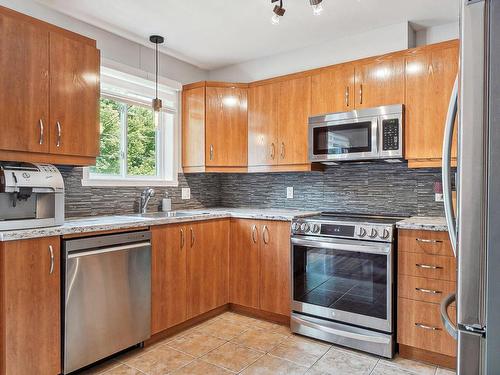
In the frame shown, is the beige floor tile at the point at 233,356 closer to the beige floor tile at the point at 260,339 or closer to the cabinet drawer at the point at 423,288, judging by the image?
the beige floor tile at the point at 260,339

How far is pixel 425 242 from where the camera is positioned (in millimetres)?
2348

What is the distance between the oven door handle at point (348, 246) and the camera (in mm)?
2457

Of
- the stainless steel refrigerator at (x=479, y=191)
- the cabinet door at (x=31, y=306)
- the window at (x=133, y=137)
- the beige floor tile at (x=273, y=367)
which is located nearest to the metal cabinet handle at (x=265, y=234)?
the beige floor tile at (x=273, y=367)

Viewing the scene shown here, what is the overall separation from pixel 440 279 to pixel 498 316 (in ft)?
5.11

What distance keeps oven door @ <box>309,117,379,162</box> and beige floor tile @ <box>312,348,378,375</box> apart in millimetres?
1454

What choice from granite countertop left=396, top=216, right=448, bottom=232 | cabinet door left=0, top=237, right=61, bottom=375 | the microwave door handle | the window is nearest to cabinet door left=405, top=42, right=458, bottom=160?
granite countertop left=396, top=216, right=448, bottom=232

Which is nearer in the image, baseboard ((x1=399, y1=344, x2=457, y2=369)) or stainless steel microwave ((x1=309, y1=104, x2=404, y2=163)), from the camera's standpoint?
baseboard ((x1=399, y1=344, x2=457, y2=369))

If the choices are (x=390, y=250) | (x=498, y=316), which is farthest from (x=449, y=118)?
(x=390, y=250)

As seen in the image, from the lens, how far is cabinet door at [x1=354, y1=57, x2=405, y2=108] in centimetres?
277

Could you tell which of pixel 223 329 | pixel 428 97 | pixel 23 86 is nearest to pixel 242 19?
pixel 428 97

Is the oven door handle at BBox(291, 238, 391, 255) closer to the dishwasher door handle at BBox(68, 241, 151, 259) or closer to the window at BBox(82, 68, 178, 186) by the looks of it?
the dishwasher door handle at BBox(68, 241, 151, 259)

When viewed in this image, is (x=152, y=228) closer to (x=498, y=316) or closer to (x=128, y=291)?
(x=128, y=291)

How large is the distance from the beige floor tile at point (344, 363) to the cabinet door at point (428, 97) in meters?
1.49

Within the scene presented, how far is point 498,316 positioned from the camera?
894mm
